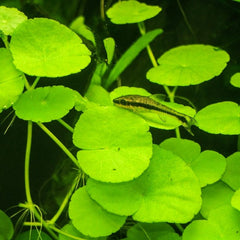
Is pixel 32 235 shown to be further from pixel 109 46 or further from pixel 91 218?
pixel 109 46

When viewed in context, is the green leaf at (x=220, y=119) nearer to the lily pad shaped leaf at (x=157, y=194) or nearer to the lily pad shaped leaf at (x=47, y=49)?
the lily pad shaped leaf at (x=157, y=194)

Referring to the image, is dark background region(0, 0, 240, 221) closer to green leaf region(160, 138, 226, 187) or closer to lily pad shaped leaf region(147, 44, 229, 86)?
lily pad shaped leaf region(147, 44, 229, 86)

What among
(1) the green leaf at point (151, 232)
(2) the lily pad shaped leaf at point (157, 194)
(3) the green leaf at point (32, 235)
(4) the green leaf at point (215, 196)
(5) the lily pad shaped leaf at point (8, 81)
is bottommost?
(3) the green leaf at point (32, 235)

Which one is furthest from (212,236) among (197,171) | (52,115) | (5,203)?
(5,203)

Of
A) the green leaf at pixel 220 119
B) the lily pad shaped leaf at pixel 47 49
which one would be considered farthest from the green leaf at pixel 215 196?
the lily pad shaped leaf at pixel 47 49

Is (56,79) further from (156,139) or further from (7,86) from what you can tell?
(156,139)

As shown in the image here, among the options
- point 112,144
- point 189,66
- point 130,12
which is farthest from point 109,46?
point 112,144
